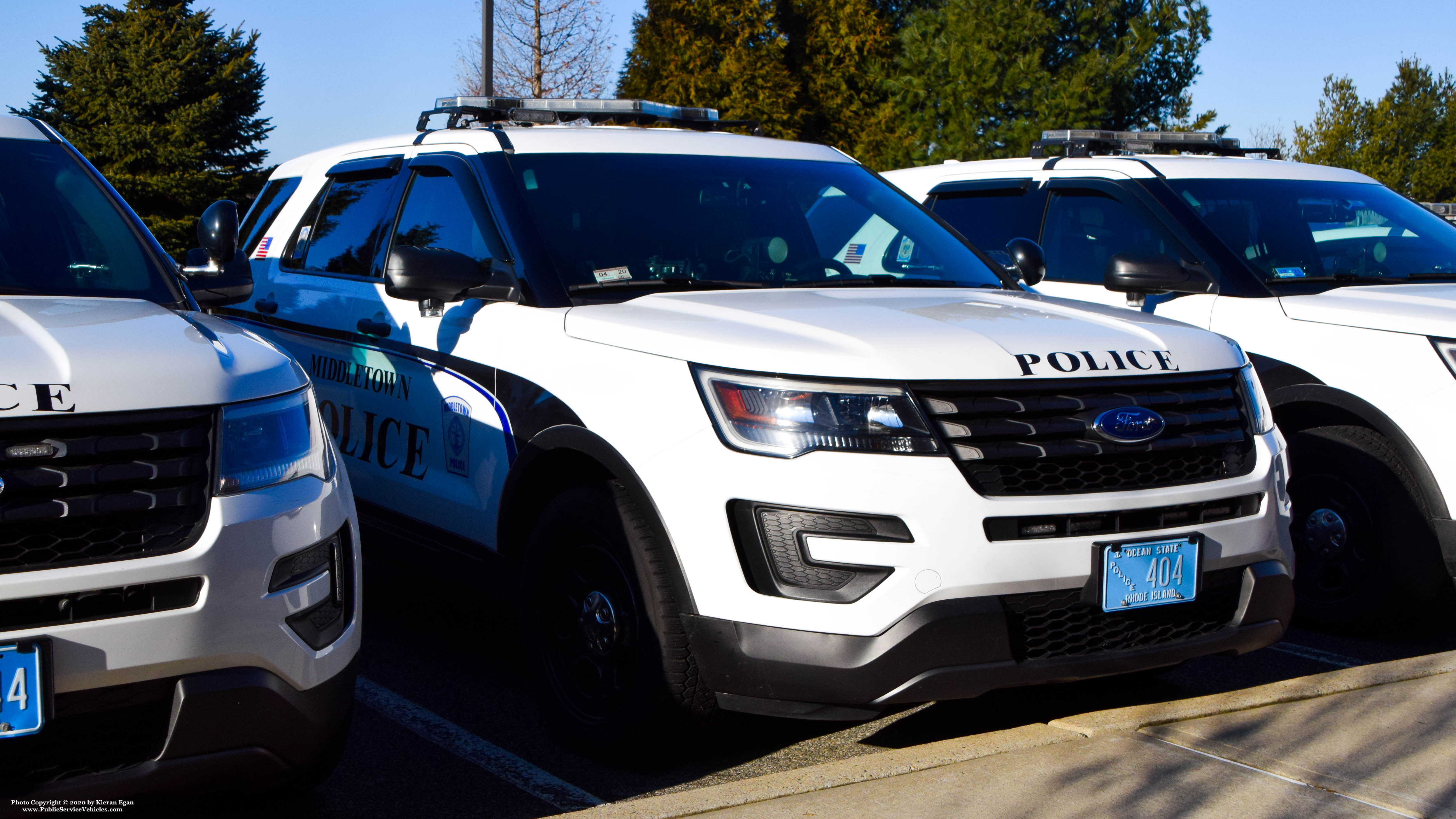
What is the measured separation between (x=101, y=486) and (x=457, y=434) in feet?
6.17

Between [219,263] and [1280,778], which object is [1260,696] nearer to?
[1280,778]

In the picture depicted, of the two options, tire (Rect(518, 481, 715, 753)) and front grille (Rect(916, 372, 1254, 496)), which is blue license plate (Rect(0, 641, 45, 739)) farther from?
front grille (Rect(916, 372, 1254, 496))

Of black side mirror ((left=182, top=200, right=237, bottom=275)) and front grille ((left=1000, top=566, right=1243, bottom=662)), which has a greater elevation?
black side mirror ((left=182, top=200, right=237, bottom=275))

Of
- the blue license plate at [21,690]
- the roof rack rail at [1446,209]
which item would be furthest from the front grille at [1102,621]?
the roof rack rail at [1446,209]

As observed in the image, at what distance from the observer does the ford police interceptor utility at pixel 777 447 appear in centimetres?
330

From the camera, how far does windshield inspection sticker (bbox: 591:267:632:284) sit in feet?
14.3

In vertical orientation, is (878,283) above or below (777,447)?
above

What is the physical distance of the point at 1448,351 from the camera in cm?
494

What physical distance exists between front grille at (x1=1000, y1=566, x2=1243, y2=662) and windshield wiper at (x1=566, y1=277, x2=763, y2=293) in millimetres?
1566

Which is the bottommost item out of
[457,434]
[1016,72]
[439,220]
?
[457,434]

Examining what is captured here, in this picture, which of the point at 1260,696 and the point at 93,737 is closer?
the point at 93,737

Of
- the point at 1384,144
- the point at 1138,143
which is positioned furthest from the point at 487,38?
the point at 1384,144

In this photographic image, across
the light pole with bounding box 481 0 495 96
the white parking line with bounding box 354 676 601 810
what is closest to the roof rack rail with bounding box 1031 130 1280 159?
the white parking line with bounding box 354 676 601 810

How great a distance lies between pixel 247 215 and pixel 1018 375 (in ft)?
14.7
